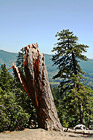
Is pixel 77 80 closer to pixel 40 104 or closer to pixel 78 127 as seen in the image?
pixel 78 127

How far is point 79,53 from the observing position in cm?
1438

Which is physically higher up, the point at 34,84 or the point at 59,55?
the point at 59,55

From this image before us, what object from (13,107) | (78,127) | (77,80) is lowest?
(78,127)

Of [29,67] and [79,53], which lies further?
[79,53]

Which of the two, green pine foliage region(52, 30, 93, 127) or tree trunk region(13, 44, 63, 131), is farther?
green pine foliage region(52, 30, 93, 127)

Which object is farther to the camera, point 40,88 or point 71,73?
point 71,73

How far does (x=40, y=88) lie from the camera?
30.0 ft

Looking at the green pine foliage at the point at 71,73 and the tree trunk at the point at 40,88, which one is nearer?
the tree trunk at the point at 40,88

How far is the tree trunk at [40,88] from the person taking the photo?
898 cm

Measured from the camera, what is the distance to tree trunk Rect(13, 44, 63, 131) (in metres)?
8.98

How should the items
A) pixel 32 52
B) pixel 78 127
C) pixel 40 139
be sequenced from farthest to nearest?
pixel 78 127 → pixel 32 52 → pixel 40 139

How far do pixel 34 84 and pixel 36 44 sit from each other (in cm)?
273

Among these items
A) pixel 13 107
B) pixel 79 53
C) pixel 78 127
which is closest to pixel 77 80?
pixel 79 53

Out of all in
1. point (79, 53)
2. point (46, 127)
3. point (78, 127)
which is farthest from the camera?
point (79, 53)
